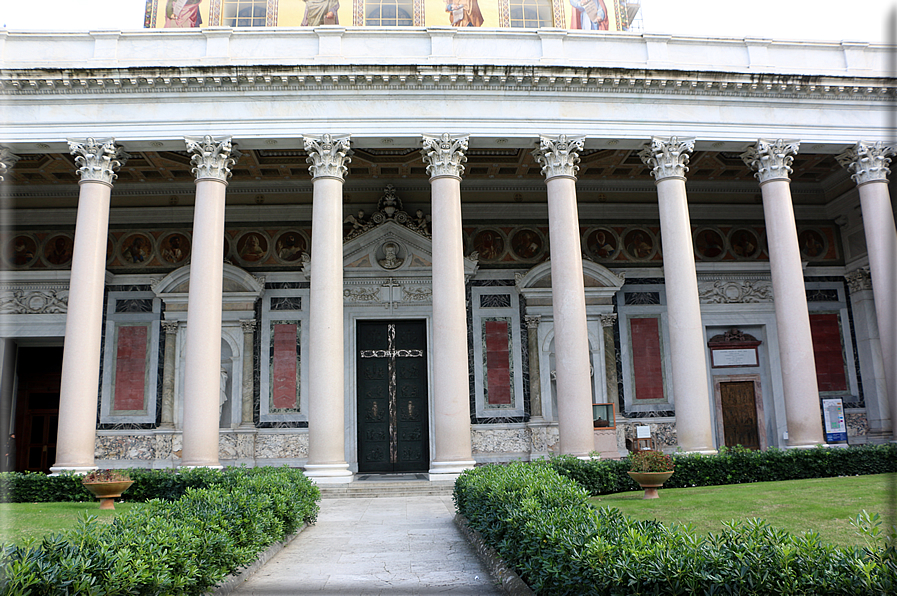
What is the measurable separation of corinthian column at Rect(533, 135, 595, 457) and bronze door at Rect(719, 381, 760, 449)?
31.2 ft

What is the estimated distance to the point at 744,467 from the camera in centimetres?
1616

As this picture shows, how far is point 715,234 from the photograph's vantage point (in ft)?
85.7

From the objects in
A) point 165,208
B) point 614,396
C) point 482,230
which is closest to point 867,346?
point 614,396

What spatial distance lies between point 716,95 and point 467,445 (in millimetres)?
12839

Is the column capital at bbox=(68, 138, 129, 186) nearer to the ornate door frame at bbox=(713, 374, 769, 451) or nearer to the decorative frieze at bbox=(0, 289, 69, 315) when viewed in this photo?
the decorative frieze at bbox=(0, 289, 69, 315)

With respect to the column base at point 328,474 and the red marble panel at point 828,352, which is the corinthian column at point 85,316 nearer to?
the column base at point 328,474

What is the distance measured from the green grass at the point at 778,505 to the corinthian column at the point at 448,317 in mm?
4817

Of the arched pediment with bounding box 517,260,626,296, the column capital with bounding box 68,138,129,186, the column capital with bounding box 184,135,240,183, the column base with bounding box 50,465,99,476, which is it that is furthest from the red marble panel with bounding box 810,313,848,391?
the column capital with bounding box 68,138,129,186

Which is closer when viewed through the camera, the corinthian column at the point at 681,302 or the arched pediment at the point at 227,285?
the corinthian column at the point at 681,302

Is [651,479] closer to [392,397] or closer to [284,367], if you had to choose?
[392,397]

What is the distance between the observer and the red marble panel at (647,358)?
80.6 ft

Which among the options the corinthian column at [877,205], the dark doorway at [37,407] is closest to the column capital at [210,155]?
the dark doorway at [37,407]

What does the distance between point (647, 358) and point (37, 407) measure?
23.4 meters

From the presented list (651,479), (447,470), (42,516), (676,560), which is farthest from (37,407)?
(676,560)
